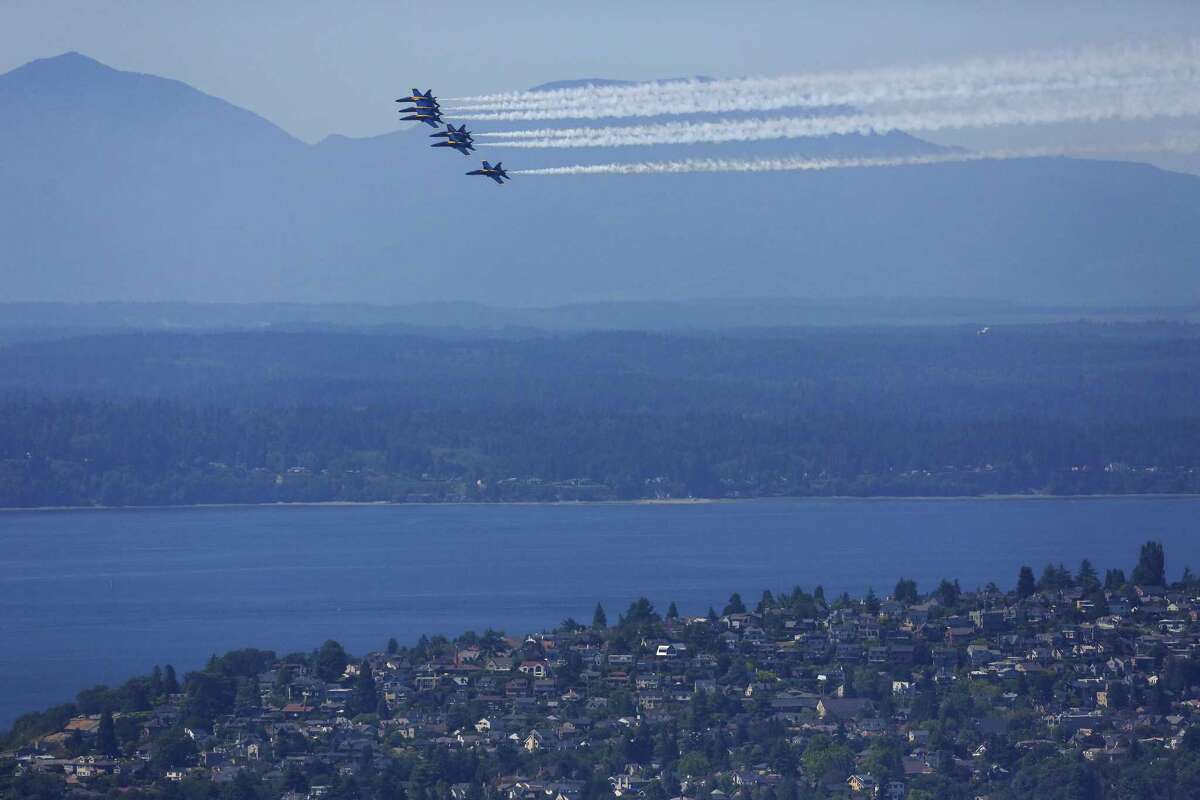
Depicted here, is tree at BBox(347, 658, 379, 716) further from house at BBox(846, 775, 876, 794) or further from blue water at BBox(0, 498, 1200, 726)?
blue water at BBox(0, 498, 1200, 726)

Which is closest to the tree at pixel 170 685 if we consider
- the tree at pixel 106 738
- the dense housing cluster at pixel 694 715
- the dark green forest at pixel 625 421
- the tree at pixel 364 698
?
the dense housing cluster at pixel 694 715

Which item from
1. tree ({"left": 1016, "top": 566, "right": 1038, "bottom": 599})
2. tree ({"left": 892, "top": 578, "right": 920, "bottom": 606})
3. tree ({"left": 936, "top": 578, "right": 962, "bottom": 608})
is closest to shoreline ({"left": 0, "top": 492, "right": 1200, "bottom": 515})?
tree ({"left": 892, "top": 578, "right": 920, "bottom": 606})

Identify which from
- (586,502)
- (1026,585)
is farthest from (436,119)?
Result: (586,502)

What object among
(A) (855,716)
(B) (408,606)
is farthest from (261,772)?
(B) (408,606)

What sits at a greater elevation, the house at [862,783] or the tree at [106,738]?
the tree at [106,738]

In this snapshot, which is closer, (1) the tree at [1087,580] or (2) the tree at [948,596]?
(2) the tree at [948,596]

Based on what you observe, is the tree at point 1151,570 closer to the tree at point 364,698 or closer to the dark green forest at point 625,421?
the tree at point 364,698
